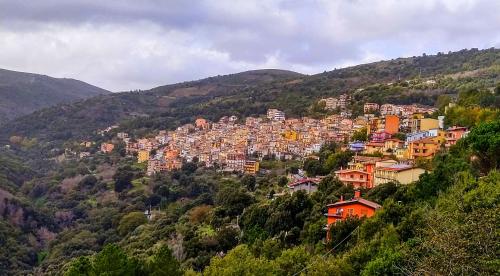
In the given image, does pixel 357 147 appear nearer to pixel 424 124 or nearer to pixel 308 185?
pixel 424 124

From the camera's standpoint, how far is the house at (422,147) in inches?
1642

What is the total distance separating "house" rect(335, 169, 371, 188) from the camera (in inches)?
1446

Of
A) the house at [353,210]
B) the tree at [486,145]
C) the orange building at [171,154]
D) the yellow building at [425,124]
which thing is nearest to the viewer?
the tree at [486,145]

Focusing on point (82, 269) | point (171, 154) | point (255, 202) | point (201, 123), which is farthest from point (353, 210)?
point (201, 123)

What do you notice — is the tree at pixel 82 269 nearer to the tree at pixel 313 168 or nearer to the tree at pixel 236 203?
the tree at pixel 236 203

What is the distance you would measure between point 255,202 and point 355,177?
7450mm

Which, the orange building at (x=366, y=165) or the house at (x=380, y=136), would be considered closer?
the orange building at (x=366, y=165)

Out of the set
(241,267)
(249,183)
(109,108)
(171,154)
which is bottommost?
(171,154)

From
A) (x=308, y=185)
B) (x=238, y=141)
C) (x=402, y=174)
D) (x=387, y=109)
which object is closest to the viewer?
(x=402, y=174)

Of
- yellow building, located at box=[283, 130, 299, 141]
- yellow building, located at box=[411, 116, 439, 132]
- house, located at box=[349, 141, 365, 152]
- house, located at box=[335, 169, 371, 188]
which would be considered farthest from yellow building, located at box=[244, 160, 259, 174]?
house, located at box=[335, 169, 371, 188]

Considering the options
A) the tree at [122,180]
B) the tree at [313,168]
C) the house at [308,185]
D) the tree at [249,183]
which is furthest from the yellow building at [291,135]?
the house at [308,185]

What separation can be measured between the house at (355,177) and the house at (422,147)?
20.5 ft

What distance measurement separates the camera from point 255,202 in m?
41.3

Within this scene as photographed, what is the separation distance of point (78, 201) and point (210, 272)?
5332 centimetres
